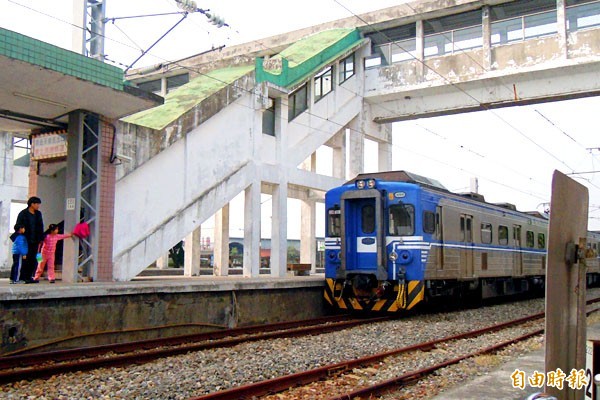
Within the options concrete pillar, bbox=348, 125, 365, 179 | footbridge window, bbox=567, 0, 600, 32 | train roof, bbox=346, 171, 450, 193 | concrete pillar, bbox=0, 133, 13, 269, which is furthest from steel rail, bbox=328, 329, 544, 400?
concrete pillar, bbox=0, 133, 13, 269

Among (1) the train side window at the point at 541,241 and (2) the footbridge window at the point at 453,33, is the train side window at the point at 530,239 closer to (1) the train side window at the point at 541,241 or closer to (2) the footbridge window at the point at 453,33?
(1) the train side window at the point at 541,241

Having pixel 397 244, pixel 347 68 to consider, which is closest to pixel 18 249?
pixel 397 244

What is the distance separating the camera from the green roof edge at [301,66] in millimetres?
17806

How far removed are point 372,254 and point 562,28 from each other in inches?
448

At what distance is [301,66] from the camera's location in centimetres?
1945

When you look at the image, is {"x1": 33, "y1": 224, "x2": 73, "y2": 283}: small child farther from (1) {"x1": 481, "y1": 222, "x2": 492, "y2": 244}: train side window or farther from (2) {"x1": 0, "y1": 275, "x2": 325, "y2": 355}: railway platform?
(1) {"x1": 481, "y1": 222, "x2": 492, "y2": 244}: train side window

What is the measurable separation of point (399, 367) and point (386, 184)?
6.13 meters

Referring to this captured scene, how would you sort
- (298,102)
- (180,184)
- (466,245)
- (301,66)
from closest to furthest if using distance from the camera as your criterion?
1. (180,184)
2. (466,245)
3. (301,66)
4. (298,102)

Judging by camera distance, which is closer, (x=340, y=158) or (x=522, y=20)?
(x=522, y=20)

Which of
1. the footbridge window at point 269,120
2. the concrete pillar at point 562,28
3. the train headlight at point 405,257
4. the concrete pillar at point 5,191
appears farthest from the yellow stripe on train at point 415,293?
the concrete pillar at point 5,191

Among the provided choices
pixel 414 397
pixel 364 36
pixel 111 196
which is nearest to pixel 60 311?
pixel 111 196

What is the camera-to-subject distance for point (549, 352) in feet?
7.87

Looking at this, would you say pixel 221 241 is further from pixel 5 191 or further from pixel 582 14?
pixel 582 14

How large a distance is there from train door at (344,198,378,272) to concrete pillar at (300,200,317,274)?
33.2 ft
